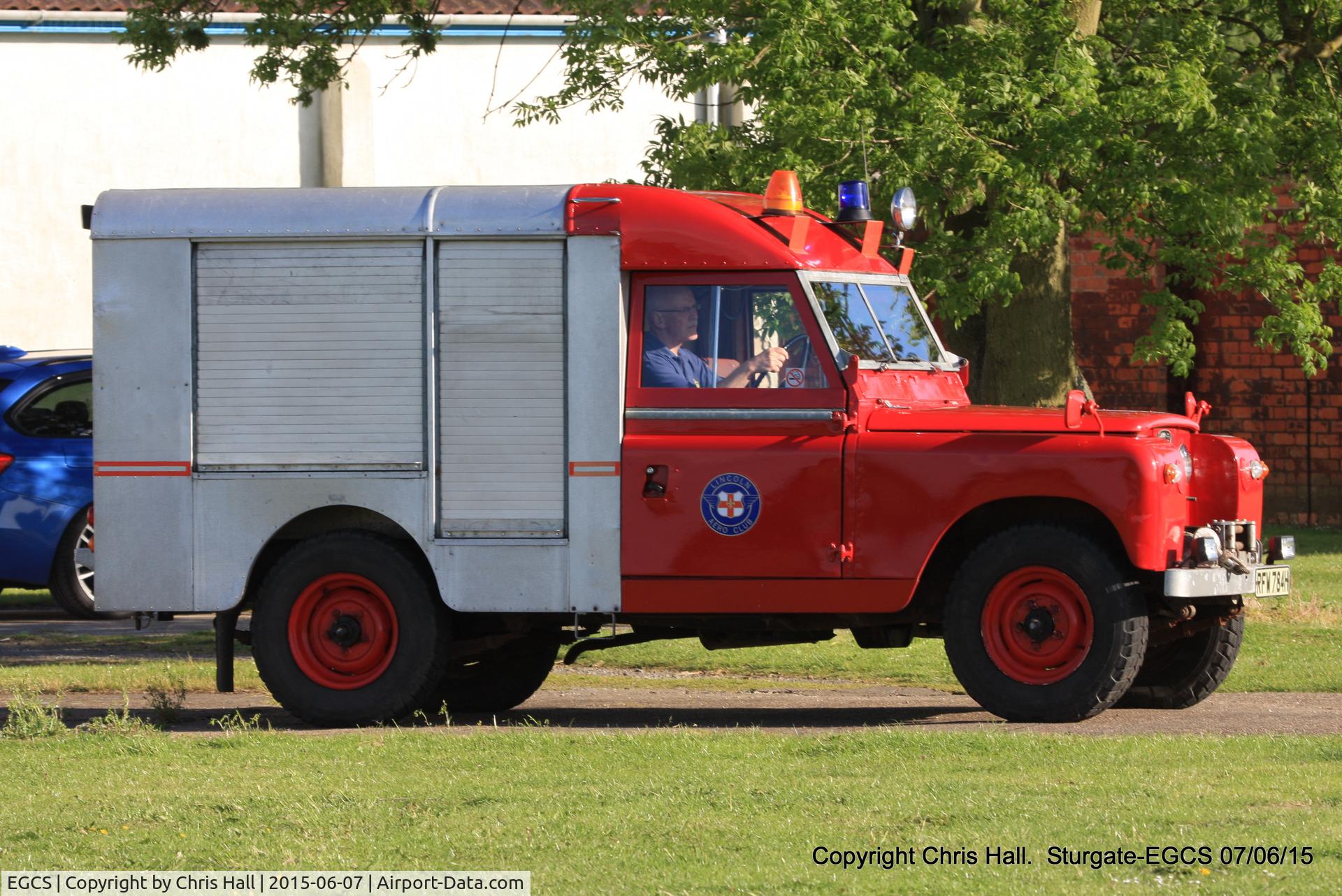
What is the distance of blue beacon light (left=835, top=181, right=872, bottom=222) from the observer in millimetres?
10086

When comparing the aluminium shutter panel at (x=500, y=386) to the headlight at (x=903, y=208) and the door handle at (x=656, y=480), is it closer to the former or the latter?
the door handle at (x=656, y=480)

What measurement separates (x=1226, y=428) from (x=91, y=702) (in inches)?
603

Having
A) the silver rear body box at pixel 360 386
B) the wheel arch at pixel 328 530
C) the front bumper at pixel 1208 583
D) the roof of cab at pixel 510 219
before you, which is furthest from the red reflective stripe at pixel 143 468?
the front bumper at pixel 1208 583

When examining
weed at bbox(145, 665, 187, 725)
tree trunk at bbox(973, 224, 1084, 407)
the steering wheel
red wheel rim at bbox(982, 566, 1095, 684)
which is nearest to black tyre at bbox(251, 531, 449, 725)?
weed at bbox(145, 665, 187, 725)

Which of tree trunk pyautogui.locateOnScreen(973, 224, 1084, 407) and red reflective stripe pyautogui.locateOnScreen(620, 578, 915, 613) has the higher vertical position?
tree trunk pyautogui.locateOnScreen(973, 224, 1084, 407)

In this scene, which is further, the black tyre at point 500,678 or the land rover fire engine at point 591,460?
the black tyre at point 500,678

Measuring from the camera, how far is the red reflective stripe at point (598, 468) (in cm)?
939

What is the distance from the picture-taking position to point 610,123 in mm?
25422

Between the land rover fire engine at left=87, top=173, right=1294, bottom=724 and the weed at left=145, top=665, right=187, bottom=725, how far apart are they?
0.48 m

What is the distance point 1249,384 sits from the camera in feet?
74.4

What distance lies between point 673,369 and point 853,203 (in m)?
1.38

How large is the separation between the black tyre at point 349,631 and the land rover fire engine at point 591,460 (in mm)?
16

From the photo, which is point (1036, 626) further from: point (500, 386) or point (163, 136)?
point (163, 136)

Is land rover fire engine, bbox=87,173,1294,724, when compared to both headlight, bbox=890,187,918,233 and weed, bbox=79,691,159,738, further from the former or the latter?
weed, bbox=79,691,159,738
